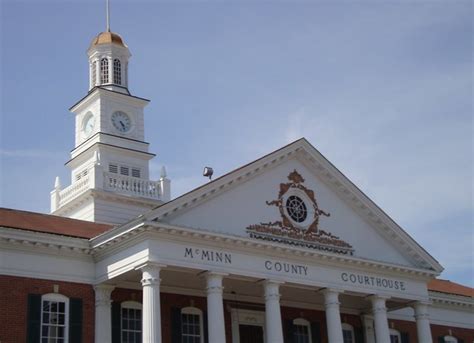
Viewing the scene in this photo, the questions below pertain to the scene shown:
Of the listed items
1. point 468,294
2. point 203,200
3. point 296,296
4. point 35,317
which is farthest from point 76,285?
point 468,294

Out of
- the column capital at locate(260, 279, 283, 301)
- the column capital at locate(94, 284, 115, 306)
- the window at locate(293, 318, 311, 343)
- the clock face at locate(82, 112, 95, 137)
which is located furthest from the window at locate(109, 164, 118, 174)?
the column capital at locate(260, 279, 283, 301)

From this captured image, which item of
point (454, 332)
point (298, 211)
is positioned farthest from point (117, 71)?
point (454, 332)

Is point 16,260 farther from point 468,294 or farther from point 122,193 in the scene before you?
point 468,294

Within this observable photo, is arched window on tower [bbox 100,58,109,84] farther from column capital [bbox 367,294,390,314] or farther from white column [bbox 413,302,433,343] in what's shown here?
white column [bbox 413,302,433,343]

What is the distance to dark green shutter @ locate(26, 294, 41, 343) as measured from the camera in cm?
2734

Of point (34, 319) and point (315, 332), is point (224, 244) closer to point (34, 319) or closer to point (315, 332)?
point (34, 319)

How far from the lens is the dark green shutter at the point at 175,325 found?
30688mm

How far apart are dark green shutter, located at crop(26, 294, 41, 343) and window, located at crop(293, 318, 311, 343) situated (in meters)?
11.9

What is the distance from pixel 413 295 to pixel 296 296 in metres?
4.96

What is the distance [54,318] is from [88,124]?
18.0 metres

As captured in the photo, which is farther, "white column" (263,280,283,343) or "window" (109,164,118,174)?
"window" (109,164,118,174)

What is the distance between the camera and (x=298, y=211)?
33.2m

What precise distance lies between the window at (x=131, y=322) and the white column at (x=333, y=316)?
23.6 feet

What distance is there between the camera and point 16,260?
28.0 meters
